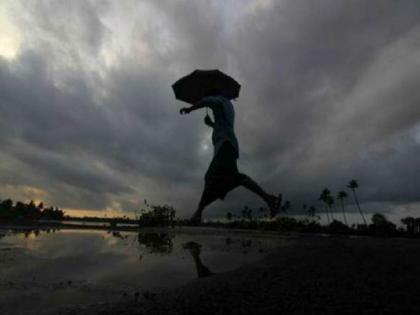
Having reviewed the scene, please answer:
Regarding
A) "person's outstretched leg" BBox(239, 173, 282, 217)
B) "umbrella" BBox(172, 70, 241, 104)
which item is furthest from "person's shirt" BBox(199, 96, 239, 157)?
"umbrella" BBox(172, 70, 241, 104)

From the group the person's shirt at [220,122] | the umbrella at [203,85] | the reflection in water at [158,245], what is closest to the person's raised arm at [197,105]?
the person's shirt at [220,122]

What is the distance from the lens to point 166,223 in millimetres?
51281

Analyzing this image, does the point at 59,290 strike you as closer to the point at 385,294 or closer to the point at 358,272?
the point at 385,294

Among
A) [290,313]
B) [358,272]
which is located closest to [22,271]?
[290,313]

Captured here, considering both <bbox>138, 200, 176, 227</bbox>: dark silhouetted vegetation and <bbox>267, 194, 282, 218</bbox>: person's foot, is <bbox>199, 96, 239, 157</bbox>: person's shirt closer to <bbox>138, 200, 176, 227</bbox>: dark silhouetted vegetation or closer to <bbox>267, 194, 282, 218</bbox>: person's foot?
<bbox>267, 194, 282, 218</bbox>: person's foot

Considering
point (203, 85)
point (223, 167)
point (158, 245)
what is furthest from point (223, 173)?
point (158, 245)

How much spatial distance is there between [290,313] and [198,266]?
10.1 ft

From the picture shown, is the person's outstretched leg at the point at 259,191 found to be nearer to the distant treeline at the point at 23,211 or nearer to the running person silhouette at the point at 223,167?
the running person silhouette at the point at 223,167

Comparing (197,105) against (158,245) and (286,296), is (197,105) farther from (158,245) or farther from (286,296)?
(158,245)

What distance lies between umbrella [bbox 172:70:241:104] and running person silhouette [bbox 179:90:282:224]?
0.57m

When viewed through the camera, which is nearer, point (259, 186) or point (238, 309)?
point (238, 309)

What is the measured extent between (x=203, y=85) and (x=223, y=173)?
192 centimetres

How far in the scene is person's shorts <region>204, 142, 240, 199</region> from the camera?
6.00 metres

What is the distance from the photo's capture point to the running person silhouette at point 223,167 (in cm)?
601
